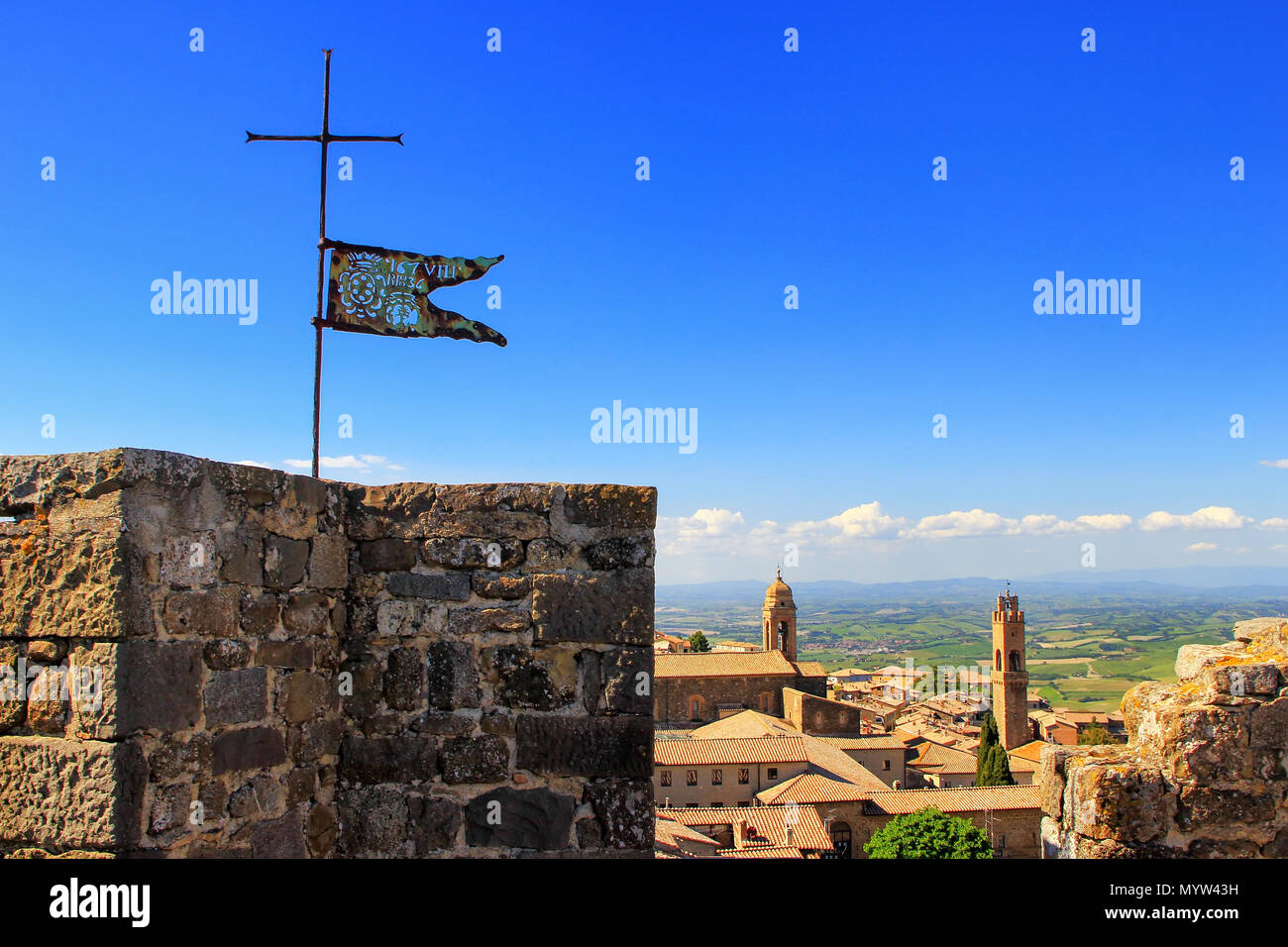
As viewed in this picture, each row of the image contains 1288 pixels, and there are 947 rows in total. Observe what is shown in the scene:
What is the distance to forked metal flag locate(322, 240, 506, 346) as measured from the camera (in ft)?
12.2

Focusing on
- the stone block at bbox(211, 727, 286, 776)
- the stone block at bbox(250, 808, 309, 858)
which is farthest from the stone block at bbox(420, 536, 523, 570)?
→ the stone block at bbox(250, 808, 309, 858)

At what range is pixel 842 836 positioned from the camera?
98.3 feet

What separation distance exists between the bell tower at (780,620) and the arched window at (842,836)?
1113 inches

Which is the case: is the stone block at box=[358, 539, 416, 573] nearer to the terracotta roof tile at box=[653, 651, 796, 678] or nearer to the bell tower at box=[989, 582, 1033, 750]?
the terracotta roof tile at box=[653, 651, 796, 678]

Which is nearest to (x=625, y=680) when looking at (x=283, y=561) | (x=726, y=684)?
(x=283, y=561)

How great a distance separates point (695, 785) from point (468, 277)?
34105 mm

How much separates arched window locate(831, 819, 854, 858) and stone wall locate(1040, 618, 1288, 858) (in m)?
27.6

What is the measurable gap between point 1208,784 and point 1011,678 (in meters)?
59.7

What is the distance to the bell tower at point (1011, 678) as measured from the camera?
5816 centimetres

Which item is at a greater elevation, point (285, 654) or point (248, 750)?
point (285, 654)

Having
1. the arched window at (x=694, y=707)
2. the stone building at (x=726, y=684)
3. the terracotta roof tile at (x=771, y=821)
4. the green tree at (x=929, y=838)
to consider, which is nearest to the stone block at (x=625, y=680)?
the green tree at (x=929, y=838)

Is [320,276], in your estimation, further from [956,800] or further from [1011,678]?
[1011,678]
